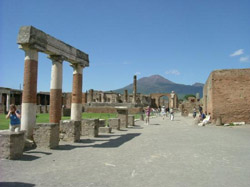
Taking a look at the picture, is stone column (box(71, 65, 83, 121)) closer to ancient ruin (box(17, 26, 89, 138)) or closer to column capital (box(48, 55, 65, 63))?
ancient ruin (box(17, 26, 89, 138))

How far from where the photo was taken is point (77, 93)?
11.7 m

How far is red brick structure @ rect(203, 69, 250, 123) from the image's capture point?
1598cm

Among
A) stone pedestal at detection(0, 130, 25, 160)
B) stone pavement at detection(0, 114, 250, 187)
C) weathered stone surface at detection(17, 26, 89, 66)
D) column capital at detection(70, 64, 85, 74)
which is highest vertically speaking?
weathered stone surface at detection(17, 26, 89, 66)

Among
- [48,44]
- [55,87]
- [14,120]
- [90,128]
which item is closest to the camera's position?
[14,120]

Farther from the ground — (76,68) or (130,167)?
(76,68)

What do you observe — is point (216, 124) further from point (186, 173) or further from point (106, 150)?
point (186, 173)

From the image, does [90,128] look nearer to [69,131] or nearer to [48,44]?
[69,131]

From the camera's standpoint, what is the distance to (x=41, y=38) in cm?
838

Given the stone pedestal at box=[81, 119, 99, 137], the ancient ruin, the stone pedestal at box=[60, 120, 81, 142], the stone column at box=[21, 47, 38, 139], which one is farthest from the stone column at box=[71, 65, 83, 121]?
the stone column at box=[21, 47, 38, 139]

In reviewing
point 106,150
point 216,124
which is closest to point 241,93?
point 216,124

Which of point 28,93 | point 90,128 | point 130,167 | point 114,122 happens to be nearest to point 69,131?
point 90,128

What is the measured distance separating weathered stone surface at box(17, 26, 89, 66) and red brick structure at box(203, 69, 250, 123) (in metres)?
10.0

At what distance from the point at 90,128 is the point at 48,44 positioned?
14.0ft

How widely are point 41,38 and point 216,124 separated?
12941 millimetres
